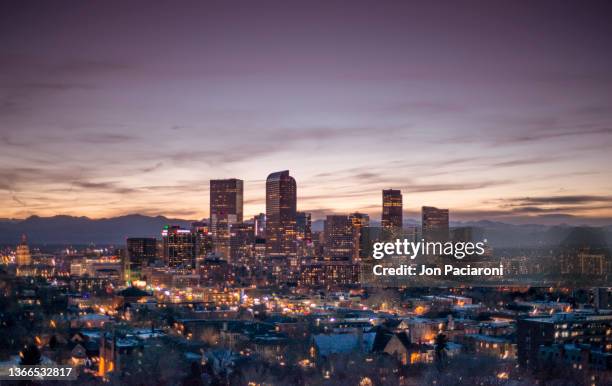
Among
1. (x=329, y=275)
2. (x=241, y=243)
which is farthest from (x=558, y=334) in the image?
(x=241, y=243)

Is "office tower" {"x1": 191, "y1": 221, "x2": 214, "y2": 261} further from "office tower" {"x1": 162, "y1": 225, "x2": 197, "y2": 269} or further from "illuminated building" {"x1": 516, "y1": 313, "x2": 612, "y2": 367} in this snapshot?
"illuminated building" {"x1": 516, "y1": 313, "x2": 612, "y2": 367}

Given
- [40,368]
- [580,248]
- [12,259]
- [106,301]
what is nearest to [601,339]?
[40,368]

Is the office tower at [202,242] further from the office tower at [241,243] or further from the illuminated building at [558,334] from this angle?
the illuminated building at [558,334]

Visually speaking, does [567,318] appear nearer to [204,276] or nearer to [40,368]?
[40,368]

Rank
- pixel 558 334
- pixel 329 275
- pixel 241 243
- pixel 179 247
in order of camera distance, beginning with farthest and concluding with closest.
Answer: pixel 241 243, pixel 179 247, pixel 329 275, pixel 558 334

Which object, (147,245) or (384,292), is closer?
(384,292)

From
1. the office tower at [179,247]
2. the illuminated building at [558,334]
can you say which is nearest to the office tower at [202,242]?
the office tower at [179,247]

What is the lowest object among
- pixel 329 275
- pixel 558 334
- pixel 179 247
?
pixel 558 334

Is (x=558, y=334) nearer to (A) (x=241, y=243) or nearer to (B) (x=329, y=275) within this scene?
(B) (x=329, y=275)

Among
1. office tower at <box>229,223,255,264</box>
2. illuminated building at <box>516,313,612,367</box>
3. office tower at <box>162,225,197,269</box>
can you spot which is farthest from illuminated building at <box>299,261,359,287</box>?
illuminated building at <box>516,313,612,367</box>
